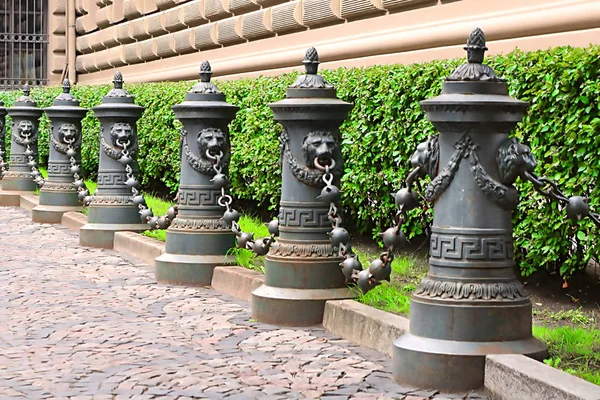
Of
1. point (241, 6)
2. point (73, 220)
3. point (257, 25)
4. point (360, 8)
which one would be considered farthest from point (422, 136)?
point (241, 6)

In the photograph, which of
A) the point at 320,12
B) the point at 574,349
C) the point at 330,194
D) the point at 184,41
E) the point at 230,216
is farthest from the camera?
the point at 184,41

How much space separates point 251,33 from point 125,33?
7.15 metres

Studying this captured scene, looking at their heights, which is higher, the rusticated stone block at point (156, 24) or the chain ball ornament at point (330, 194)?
the rusticated stone block at point (156, 24)

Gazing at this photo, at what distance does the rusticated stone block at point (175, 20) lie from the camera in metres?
19.6

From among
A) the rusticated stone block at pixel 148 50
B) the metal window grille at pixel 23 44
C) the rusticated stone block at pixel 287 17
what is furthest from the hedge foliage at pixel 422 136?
the metal window grille at pixel 23 44

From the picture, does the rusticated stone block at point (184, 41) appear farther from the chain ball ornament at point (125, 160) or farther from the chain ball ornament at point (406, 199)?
the chain ball ornament at point (406, 199)

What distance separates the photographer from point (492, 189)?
17.0ft

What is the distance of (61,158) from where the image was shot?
13383mm

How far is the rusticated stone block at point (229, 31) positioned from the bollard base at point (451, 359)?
12290mm

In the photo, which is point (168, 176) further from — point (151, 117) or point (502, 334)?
point (502, 334)

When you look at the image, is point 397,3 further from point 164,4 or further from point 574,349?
point 164,4

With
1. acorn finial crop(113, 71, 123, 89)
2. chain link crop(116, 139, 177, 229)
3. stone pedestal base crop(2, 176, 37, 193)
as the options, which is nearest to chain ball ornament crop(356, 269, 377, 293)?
chain link crop(116, 139, 177, 229)

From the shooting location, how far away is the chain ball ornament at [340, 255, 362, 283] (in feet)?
21.6

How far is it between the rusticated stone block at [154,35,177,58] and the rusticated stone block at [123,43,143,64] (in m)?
1.19
